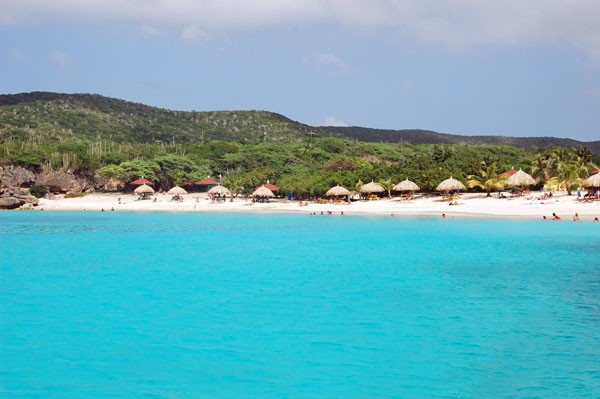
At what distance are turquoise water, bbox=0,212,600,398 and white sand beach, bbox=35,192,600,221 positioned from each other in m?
14.1

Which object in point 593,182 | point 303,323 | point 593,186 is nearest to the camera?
point 303,323

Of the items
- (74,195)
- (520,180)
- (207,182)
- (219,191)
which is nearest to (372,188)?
(520,180)

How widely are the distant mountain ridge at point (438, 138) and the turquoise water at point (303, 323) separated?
305ft

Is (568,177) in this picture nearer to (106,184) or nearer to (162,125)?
(106,184)

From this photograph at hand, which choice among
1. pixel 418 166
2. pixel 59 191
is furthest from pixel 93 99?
pixel 418 166

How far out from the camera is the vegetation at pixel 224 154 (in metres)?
45.4

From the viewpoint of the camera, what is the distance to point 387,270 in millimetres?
15695

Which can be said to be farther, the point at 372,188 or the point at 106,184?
the point at 106,184

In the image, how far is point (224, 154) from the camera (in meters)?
69.2

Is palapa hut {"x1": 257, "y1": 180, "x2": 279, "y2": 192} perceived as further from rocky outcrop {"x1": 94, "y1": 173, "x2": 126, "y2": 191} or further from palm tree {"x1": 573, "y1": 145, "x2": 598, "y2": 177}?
palm tree {"x1": 573, "y1": 145, "x2": 598, "y2": 177}

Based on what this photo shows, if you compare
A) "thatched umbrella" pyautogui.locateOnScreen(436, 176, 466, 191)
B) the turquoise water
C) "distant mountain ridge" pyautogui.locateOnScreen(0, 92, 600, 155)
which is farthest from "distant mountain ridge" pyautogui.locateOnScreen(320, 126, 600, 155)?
the turquoise water

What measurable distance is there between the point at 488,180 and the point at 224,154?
36.2m

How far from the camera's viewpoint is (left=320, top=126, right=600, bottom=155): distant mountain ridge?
112188mm

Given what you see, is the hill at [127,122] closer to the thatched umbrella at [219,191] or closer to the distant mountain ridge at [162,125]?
the distant mountain ridge at [162,125]
